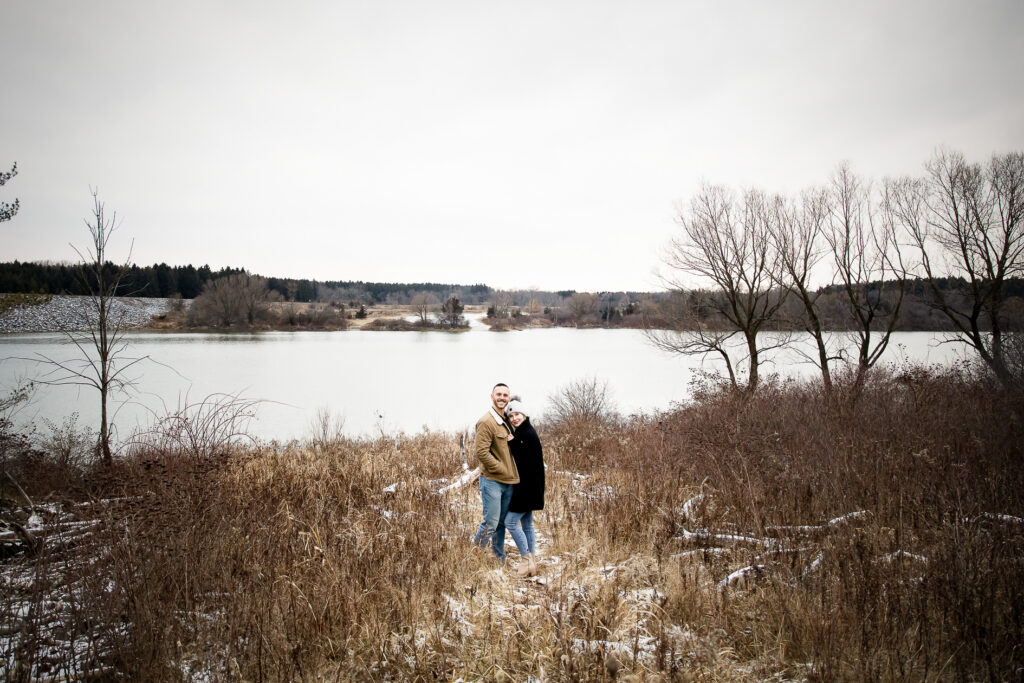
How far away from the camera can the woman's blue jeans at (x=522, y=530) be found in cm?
524

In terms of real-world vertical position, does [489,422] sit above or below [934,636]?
above

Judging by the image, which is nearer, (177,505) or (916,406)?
(177,505)

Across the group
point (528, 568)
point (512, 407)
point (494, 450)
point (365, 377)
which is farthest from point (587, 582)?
point (365, 377)

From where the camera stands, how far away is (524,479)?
530cm

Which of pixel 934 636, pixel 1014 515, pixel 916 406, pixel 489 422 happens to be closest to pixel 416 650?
pixel 489 422

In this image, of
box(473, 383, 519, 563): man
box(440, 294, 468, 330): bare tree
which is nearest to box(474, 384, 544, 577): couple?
box(473, 383, 519, 563): man

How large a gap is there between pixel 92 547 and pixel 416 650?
118 inches

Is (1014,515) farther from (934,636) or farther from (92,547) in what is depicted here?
(92,547)

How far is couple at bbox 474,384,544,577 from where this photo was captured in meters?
5.21

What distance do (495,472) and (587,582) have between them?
1515 millimetres

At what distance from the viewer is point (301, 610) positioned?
142 inches

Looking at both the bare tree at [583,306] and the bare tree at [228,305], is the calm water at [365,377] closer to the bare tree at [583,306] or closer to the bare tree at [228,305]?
the bare tree at [228,305]

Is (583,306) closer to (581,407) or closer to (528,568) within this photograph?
(581,407)

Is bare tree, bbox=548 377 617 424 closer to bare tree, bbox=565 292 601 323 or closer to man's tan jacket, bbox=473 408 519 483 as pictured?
man's tan jacket, bbox=473 408 519 483
